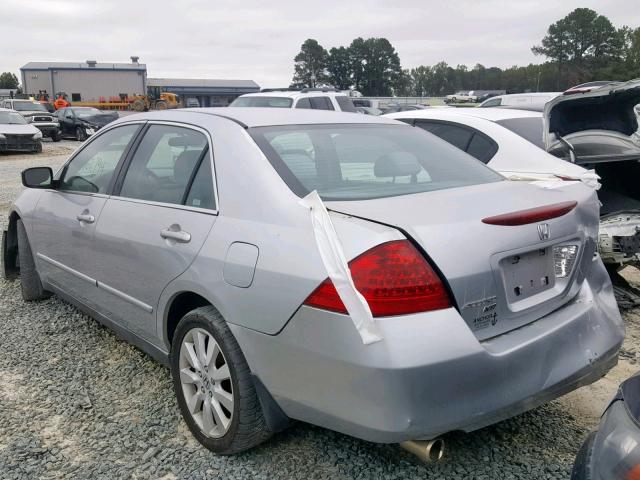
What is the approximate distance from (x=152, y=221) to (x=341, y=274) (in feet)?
4.32

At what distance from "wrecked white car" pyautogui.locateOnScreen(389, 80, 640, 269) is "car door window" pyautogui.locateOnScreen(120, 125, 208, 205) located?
2.37 metres

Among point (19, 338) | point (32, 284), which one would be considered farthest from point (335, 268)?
point (32, 284)

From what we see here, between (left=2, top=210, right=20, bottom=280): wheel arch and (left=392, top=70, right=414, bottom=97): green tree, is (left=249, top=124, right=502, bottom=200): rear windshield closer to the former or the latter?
(left=2, top=210, right=20, bottom=280): wheel arch

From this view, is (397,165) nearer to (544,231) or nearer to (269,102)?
(544,231)

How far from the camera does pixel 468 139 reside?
518 centimetres

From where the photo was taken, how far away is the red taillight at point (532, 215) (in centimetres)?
238

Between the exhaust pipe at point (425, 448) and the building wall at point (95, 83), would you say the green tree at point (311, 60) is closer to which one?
the building wall at point (95, 83)

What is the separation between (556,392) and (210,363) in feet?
4.75

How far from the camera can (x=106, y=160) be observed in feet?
12.6

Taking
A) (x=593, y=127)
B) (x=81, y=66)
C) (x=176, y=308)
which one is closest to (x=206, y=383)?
(x=176, y=308)

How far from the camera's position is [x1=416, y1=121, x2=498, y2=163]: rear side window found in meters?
4.98

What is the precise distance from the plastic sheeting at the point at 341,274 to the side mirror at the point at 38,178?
2572mm

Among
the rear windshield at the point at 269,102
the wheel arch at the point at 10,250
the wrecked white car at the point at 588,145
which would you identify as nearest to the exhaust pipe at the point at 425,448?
the wrecked white car at the point at 588,145

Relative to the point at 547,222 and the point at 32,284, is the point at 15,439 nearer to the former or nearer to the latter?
the point at 32,284
